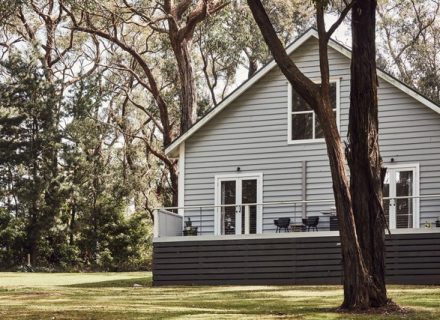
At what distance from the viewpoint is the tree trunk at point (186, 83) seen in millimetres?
32031

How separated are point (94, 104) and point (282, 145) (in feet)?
65.2

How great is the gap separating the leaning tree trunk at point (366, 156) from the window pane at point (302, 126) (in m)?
10.9

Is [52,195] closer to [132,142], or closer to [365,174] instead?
[132,142]

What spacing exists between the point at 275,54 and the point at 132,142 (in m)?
34.5

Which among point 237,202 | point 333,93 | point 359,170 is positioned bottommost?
point 237,202

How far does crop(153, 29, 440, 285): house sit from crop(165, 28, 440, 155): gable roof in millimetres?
30

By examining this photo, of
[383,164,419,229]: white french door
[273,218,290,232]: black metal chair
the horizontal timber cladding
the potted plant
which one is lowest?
the horizontal timber cladding

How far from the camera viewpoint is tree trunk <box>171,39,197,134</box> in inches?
1261

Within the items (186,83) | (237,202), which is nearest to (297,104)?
(237,202)

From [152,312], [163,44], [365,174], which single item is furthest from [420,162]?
[163,44]

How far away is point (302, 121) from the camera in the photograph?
901 inches

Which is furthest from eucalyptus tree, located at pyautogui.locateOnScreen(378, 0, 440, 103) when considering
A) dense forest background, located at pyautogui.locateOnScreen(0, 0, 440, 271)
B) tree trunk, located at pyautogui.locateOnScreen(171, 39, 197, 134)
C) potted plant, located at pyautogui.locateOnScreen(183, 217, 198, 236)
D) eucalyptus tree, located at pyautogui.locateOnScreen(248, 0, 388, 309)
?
eucalyptus tree, located at pyautogui.locateOnScreen(248, 0, 388, 309)

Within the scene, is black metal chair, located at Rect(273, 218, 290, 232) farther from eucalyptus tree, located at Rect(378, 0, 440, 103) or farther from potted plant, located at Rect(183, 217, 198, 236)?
eucalyptus tree, located at Rect(378, 0, 440, 103)

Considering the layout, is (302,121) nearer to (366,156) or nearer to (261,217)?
(261,217)
